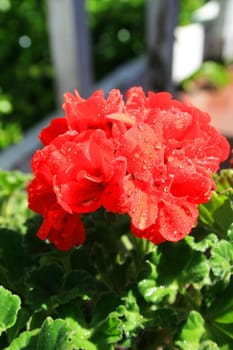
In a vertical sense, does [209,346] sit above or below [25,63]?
above

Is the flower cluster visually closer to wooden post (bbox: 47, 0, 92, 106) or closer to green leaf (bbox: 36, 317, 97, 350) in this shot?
green leaf (bbox: 36, 317, 97, 350)

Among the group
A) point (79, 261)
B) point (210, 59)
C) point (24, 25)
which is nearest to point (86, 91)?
point (24, 25)

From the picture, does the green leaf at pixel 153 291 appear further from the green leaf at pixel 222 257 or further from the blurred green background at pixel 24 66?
the blurred green background at pixel 24 66

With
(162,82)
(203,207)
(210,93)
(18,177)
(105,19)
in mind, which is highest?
(203,207)

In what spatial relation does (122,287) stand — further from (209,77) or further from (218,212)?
(209,77)

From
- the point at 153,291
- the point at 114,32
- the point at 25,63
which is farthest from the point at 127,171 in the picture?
the point at 114,32

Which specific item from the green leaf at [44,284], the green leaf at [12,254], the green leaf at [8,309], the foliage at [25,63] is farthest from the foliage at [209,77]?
the green leaf at [8,309]

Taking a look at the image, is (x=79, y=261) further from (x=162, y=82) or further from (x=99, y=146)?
(x=162, y=82)
